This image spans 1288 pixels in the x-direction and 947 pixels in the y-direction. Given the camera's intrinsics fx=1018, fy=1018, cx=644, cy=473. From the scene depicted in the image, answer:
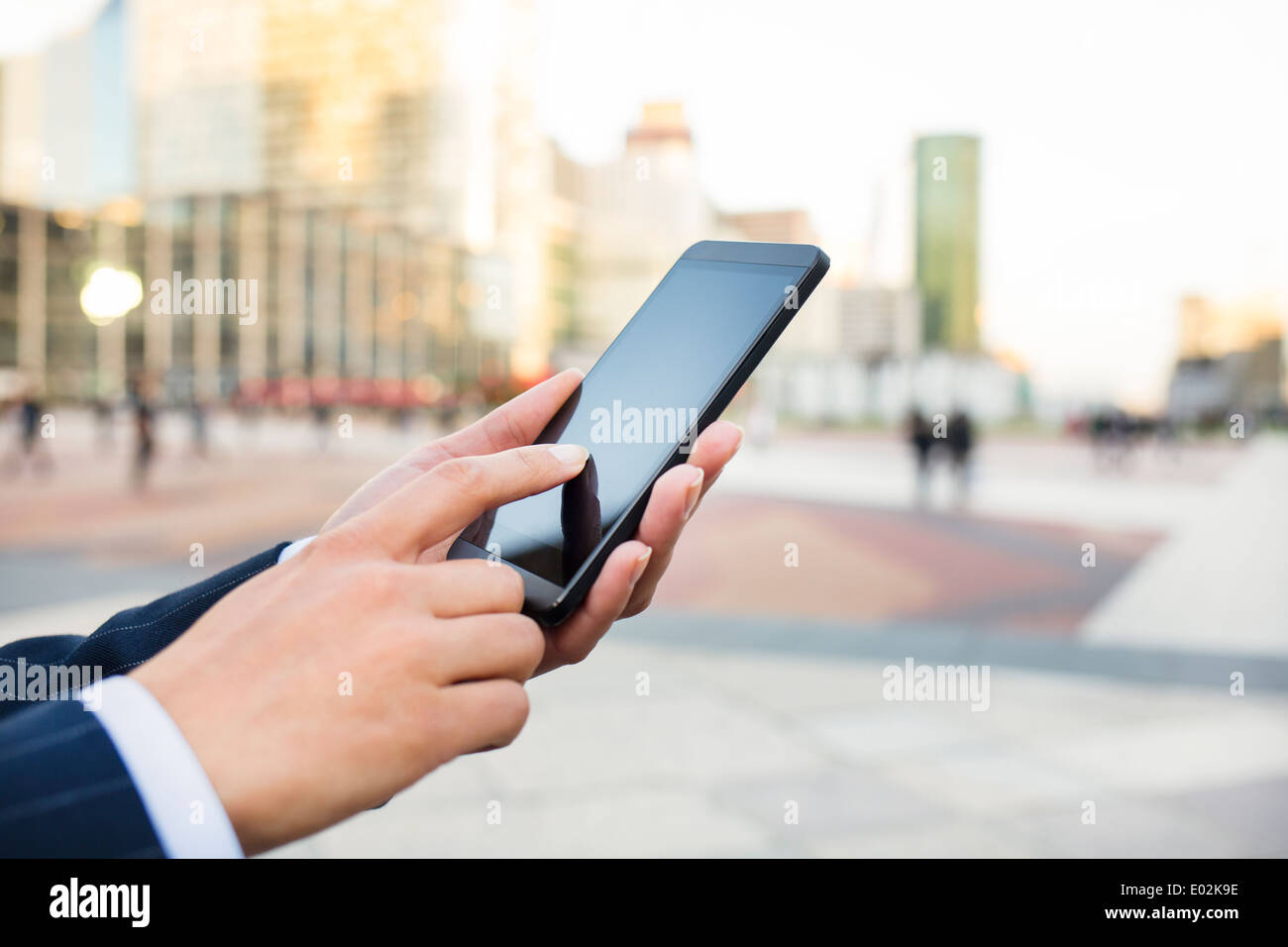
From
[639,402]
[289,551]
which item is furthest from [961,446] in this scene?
[289,551]

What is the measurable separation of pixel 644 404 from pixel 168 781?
3.13 ft

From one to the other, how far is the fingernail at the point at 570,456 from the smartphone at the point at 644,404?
14 cm

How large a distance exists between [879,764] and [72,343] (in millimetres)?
83285

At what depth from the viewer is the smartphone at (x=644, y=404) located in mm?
1454

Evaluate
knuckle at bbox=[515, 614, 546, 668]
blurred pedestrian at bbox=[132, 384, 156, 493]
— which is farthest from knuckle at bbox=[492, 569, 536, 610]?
blurred pedestrian at bbox=[132, 384, 156, 493]

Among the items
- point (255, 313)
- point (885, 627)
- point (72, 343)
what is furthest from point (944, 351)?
point (885, 627)

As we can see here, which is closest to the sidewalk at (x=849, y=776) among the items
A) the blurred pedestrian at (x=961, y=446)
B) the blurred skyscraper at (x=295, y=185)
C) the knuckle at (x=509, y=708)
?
the knuckle at (x=509, y=708)

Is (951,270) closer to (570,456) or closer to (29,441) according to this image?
(29,441)

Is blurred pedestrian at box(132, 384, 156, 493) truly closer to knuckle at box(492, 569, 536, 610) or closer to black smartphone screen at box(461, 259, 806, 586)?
black smartphone screen at box(461, 259, 806, 586)

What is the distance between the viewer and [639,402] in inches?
66.1

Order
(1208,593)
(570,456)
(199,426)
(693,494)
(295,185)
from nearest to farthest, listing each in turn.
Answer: (570,456)
(693,494)
(1208,593)
(199,426)
(295,185)

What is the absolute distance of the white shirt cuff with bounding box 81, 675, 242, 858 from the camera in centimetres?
89
